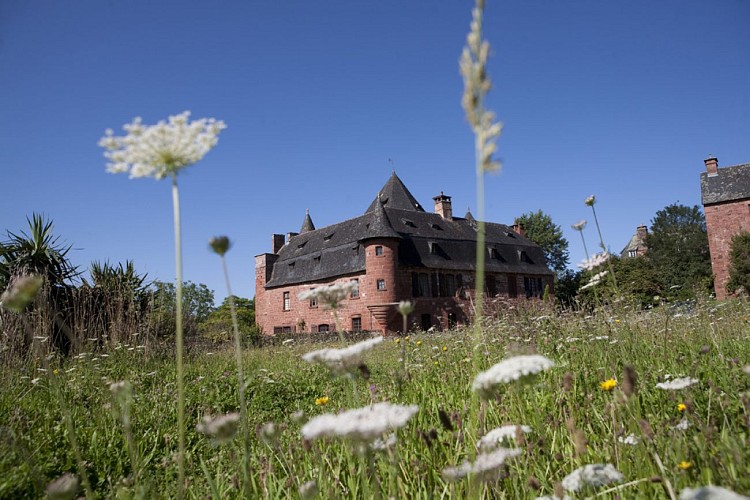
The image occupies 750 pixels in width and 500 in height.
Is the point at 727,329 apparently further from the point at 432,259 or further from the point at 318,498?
the point at 432,259

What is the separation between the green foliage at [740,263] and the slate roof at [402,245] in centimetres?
1159

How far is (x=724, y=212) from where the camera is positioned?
3170 centimetres

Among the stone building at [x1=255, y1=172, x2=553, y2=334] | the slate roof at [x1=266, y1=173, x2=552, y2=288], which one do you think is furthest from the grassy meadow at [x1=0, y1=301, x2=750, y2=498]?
the slate roof at [x1=266, y1=173, x2=552, y2=288]

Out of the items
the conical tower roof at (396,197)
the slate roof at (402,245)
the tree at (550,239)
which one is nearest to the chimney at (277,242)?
the slate roof at (402,245)

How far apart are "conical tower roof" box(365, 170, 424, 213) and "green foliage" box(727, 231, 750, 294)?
1978 centimetres

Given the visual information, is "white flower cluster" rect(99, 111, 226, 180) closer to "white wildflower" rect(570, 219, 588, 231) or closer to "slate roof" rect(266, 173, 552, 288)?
"white wildflower" rect(570, 219, 588, 231)

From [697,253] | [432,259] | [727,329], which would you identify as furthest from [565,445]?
[697,253]

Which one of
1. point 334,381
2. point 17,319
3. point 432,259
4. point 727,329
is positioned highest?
point 432,259

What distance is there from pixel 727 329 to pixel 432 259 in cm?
2501

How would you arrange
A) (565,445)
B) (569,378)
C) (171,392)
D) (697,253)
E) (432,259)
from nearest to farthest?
(569,378)
(565,445)
(171,392)
(432,259)
(697,253)

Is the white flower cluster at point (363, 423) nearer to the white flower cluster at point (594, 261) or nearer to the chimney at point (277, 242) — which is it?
the white flower cluster at point (594, 261)

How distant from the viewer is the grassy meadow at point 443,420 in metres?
1.75

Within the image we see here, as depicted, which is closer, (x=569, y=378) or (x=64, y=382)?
(x=569, y=378)

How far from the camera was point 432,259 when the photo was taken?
98.8 feet
